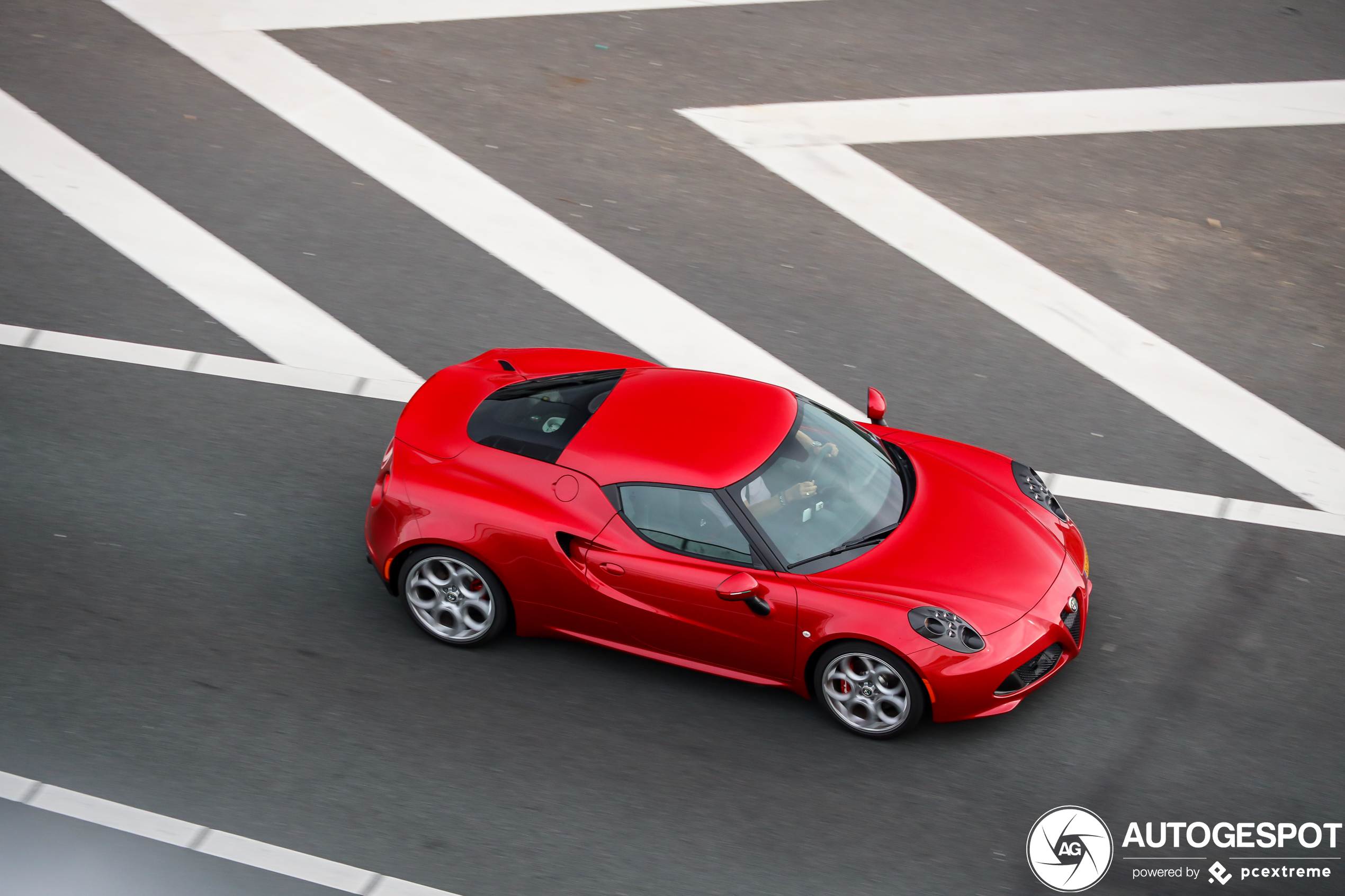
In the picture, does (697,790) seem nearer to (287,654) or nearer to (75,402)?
(287,654)

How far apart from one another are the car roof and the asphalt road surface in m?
0.18

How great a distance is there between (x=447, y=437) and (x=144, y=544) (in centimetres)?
212

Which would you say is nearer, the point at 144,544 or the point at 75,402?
the point at 144,544

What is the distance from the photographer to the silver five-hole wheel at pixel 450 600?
6750mm

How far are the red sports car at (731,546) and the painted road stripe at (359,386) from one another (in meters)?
1.27

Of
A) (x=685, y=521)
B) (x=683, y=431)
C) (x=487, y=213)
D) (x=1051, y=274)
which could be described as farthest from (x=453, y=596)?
(x=1051, y=274)

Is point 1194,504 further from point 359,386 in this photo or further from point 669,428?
point 359,386

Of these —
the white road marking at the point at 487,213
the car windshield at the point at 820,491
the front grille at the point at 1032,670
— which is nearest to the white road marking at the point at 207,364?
the white road marking at the point at 487,213

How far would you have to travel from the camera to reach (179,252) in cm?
994

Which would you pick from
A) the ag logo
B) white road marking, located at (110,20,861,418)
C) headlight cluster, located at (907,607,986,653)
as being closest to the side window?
headlight cluster, located at (907,607,986,653)

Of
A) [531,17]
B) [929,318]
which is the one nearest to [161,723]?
[929,318]

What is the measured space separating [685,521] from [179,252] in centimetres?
572

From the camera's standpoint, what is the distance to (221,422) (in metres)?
8.47

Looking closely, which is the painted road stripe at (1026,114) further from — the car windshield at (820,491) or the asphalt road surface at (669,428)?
the car windshield at (820,491)
